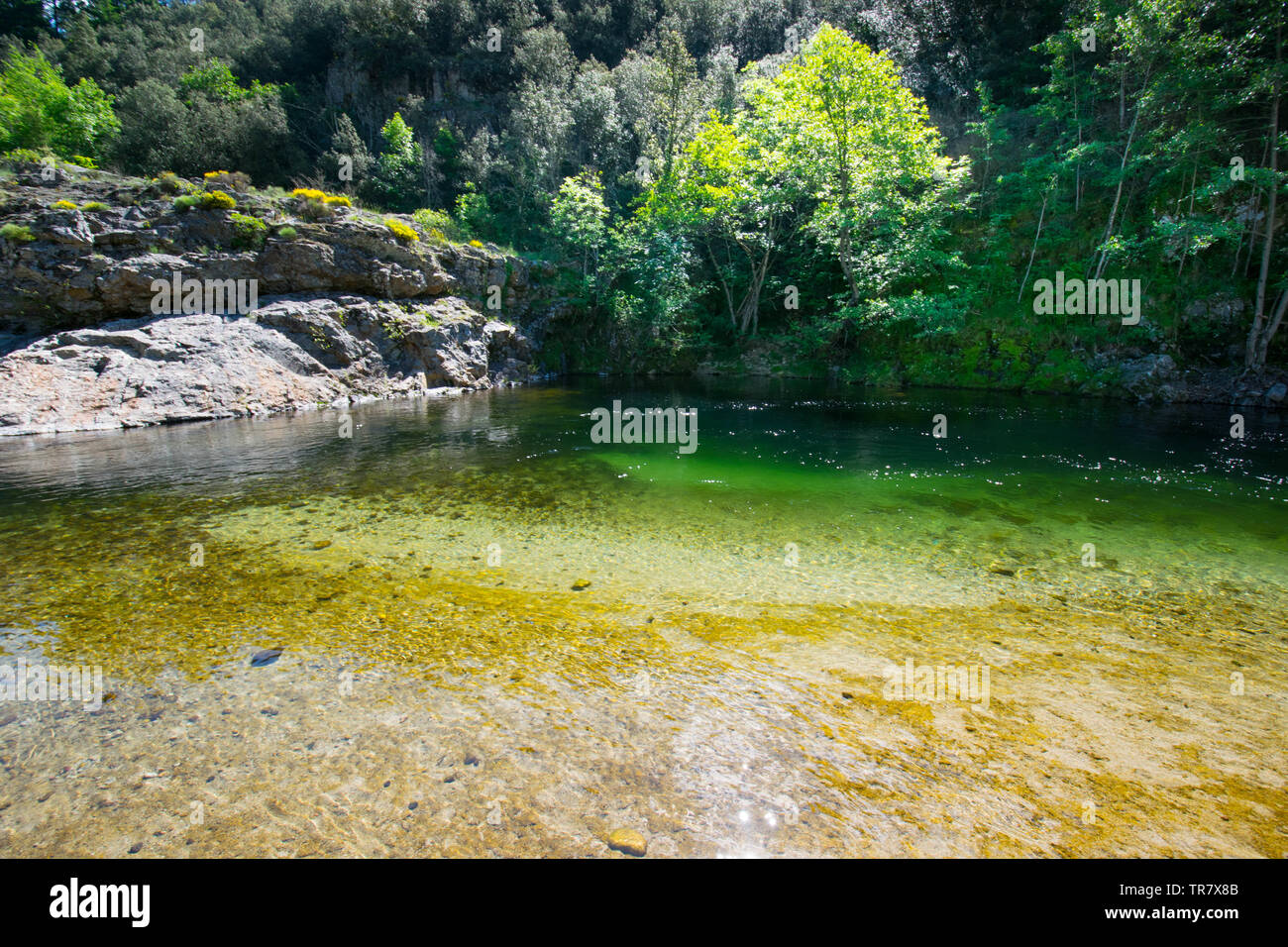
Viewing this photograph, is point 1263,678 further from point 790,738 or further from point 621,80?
point 621,80

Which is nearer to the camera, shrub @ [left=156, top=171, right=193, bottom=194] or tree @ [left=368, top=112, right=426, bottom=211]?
shrub @ [left=156, top=171, right=193, bottom=194]

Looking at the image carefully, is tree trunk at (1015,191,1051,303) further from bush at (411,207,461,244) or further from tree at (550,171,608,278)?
bush at (411,207,461,244)

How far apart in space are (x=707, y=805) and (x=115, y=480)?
12.6 meters

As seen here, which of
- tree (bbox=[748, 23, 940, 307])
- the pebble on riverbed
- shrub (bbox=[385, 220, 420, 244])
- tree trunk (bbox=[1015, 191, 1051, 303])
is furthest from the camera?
shrub (bbox=[385, 220, 420, 244])

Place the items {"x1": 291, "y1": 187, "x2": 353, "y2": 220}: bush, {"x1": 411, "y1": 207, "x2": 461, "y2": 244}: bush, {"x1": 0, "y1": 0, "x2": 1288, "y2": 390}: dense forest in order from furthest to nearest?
{"x1": 411, "y1": 207, "x2": 461, "y2": 244}: bush, {"x1": 291, "y1": 187, "x2": 353, "y2": 220}: bush, {"x1": 0, "y1": 0, "x2": 1288, "y2": 390}: dense forest

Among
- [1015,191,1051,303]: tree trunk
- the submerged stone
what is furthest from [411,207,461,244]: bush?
the submerged stone

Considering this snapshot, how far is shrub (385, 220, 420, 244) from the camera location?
2586cm

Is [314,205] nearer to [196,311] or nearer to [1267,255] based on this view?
[196,311]

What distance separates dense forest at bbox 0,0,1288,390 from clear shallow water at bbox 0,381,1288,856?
17.5 meters

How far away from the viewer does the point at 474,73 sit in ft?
164

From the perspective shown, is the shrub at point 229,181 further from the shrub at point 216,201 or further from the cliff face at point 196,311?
the shrub at point 216,201

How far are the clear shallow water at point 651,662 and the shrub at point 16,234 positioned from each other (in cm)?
1541
